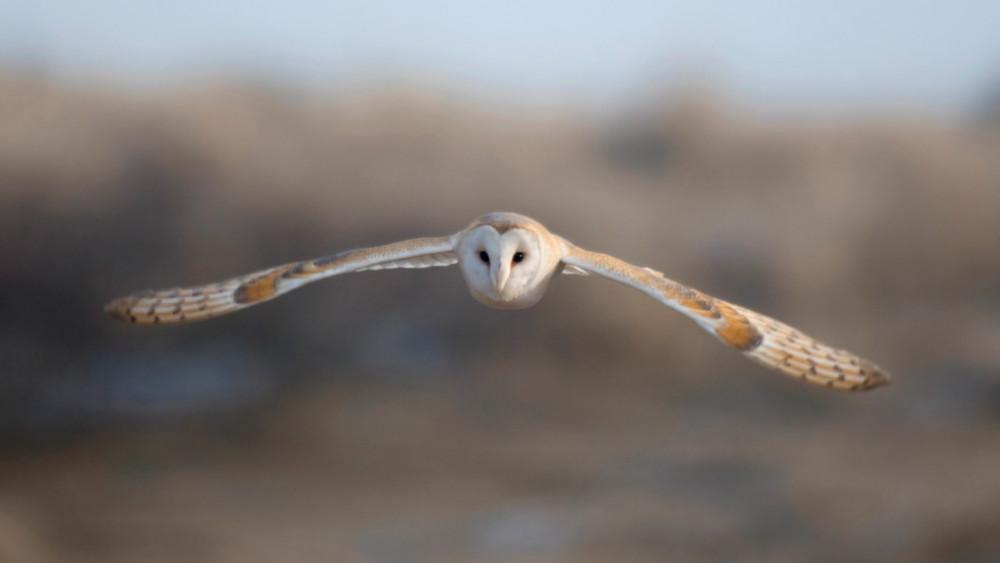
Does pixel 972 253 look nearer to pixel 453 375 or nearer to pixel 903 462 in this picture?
pixel 903 462

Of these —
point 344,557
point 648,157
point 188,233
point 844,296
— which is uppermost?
point 648,157

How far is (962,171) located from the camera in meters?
6.71

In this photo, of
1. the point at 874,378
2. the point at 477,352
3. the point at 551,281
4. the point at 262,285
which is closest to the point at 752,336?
the point at 874,378

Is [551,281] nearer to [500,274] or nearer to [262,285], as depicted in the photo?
[500,274]

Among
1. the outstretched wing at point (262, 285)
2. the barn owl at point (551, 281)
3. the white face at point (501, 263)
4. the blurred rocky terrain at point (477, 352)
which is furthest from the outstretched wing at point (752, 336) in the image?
the blurred rocky terrain at point (477, 352)

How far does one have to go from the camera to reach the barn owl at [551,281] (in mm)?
1557

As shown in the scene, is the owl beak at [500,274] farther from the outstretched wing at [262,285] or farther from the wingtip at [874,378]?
the wingtip at [874,378]

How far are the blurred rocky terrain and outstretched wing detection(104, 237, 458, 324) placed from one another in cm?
415

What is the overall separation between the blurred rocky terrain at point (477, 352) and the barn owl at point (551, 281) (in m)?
4.24

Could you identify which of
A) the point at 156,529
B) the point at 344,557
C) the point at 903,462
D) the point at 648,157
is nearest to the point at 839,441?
the point at 903,462

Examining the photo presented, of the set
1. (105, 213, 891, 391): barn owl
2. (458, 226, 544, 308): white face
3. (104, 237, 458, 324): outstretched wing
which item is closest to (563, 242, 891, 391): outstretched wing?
(105, 213, 891, 391): barn owl

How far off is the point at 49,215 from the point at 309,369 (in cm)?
236

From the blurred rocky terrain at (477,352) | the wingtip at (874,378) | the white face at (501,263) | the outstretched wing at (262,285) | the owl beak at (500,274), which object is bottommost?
the wingtip at (874,378)

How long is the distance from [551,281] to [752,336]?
1.22 feet
